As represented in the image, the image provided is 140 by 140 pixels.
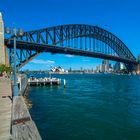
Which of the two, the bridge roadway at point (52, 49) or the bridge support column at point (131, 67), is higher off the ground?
the bridge roadway at point (52, 49)

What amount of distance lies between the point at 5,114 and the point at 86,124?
7.74m

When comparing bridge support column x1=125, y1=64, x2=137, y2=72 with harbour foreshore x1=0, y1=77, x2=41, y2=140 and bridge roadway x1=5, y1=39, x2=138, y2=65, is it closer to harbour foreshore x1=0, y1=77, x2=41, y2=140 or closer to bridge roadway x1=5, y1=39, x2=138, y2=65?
bridge roadway x1=5, y1=39, x2=138, y2=65

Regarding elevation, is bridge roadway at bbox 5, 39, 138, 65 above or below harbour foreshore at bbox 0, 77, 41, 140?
above

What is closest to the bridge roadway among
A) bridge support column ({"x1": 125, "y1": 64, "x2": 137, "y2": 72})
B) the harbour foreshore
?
bridge support column ({"x1": 125, "y1": 64, "x2": 137, "y2": 72})

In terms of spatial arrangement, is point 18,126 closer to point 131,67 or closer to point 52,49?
point 52,49

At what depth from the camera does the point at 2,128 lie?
33.0 feet

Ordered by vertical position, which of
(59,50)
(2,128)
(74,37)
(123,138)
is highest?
(74,37)

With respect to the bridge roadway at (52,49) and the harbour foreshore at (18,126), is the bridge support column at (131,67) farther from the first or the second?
the harbour foreshore at (18,126)

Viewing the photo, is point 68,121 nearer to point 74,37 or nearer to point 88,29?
point 74,37

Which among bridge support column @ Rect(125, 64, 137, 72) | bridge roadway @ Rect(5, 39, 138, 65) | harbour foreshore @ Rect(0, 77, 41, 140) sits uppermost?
bridge roadway @ Rect(5, 39, 138, 65)

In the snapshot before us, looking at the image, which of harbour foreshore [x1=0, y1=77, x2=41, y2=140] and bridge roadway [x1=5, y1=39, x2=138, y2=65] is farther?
bridge roadway [x1=5, y1=39, x2=138, y2=65]

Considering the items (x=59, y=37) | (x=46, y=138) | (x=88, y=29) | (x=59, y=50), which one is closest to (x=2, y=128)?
(x=46, y=138)

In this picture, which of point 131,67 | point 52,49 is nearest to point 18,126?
point 52,49

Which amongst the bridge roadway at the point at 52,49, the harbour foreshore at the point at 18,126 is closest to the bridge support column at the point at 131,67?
the bridge roadway at the point at 52,49
